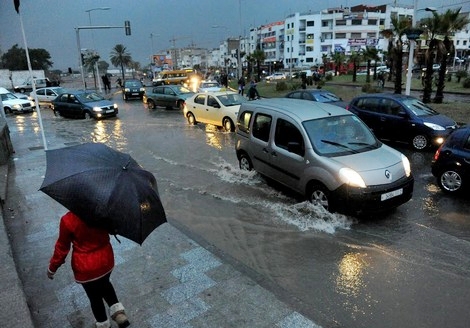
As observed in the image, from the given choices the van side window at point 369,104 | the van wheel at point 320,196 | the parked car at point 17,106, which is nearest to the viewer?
the van wheel at point 320,196

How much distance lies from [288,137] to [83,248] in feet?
16.4

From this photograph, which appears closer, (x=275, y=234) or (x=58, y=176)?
(x=58, y=176)

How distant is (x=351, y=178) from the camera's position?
6020 millimetres

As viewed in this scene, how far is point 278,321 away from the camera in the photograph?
3723 mm

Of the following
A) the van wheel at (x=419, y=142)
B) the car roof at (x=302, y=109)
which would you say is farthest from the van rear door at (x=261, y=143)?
the van wheel at (x=419, y=142)

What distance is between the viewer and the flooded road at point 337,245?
162 inches

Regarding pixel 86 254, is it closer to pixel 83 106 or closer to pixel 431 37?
pixel 83 106

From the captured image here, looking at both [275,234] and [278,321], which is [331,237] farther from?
[278,321]

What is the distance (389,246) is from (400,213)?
1.45 metres

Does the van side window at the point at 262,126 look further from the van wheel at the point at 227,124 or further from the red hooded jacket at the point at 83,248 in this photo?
the van wheel at the point at 227,124

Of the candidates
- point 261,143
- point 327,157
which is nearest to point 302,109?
point 261,143

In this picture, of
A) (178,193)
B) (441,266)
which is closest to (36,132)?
(178,193)

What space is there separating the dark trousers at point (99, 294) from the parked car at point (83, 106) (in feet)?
61.0

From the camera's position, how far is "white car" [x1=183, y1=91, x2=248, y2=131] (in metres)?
15.6
